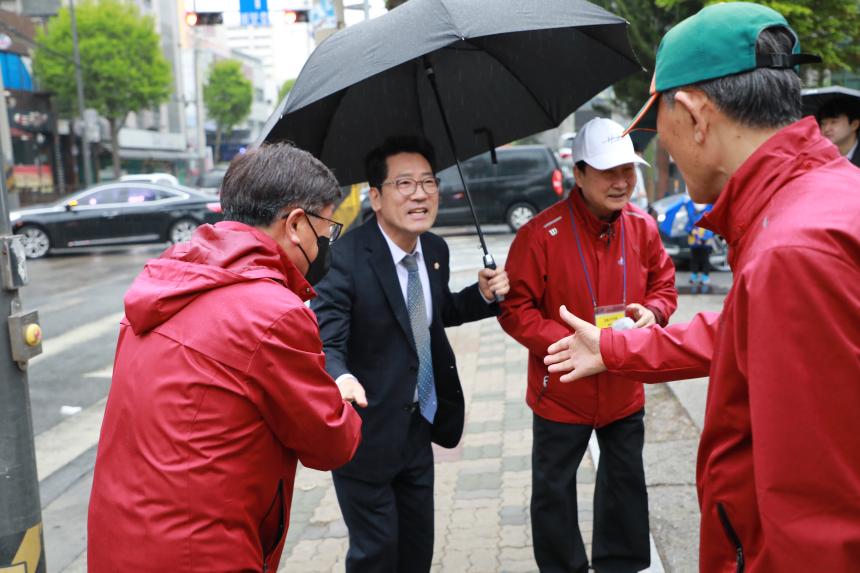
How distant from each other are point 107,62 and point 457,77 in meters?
41.3

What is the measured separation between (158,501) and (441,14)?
6.08 feet

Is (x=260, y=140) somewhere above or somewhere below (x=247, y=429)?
above

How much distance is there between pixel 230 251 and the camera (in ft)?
6.92

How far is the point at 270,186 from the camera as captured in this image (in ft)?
7.64

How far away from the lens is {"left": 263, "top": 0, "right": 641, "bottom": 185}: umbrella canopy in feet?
9.73

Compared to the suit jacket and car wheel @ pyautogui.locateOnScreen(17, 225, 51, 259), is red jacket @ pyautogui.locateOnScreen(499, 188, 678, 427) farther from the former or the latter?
car wheel @ pyautogui.locateOnScreen(17, 225, 51, 259)

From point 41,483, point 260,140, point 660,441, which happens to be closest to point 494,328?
point 660,441

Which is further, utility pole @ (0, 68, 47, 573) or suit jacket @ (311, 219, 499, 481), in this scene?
utility pole @ (0, 68, 47, 573)

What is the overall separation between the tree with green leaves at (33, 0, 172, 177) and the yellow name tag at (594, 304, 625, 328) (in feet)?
130

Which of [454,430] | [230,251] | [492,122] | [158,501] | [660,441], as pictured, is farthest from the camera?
[660,441]

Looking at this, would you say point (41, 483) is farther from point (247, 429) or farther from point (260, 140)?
point (247, 429)

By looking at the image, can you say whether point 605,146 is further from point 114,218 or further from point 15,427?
point 114,218

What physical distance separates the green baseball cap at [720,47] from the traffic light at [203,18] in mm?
11999

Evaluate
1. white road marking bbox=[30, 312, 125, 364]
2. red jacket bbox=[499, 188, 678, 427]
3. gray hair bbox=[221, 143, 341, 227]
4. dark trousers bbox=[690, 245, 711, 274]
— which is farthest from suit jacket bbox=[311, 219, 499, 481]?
dark trousers bbox=[690, 245, 711, 274]
